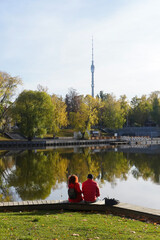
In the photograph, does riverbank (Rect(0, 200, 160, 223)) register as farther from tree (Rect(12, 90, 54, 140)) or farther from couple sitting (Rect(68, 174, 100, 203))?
tree (Rect(12, 90, 54, 140))

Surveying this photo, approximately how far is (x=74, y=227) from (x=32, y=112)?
4935 cm

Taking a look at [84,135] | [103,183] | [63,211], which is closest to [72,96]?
[84,135]

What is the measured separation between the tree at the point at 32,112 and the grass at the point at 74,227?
155 feet

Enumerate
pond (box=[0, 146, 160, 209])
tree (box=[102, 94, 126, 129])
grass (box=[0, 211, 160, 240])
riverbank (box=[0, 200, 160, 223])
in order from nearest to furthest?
grass (box=[0, 211, 160, 240]) → riverbank (box=[0, 200, 160, 223]) → pond (box=[0, 146, 160, 209]) → tree (box=[102, 94, 126, 129])

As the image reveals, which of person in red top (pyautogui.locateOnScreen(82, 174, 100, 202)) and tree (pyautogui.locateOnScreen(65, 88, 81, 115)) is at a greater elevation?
tree (pyautogui.locateOnScreen(65, 88, 81, 115))

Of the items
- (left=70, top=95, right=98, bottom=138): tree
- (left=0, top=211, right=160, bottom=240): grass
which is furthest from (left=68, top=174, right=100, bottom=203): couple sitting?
(left=70, top=95, right=98, bottom=138): tree

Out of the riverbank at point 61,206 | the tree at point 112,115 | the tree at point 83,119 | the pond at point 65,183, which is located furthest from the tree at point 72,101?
the riverbank at point 61,206

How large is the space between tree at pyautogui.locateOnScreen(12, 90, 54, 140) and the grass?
155 ft

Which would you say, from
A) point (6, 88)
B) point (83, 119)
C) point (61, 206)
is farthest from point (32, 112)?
point (61, 206)

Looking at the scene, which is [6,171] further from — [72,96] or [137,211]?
[72,96]

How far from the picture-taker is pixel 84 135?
68062 millimetres

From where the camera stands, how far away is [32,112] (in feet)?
185

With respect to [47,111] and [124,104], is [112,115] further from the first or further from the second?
[47,111]

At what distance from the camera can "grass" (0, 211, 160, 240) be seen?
7.15 m
